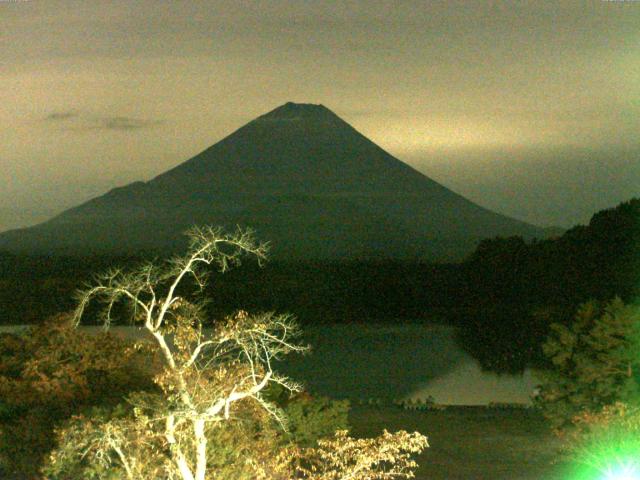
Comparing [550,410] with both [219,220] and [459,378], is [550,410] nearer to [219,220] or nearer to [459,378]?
[459,378]

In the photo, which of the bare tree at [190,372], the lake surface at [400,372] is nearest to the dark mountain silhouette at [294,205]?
the lake surface at [400,372]

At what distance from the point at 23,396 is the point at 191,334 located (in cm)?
373

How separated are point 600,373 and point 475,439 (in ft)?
5.47

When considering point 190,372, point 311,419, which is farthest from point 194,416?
point 311,419

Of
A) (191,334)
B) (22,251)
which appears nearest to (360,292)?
(22,251)

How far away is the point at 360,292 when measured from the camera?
68.4 meters

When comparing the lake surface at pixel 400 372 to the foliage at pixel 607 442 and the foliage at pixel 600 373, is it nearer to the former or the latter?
the foliage at pixel 600 373

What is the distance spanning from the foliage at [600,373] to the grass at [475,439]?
498 mm

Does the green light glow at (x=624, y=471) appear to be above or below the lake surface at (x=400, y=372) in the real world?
above

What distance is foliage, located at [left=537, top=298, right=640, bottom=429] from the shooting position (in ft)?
43.0

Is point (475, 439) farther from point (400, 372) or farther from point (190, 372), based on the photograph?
point (400, 372)

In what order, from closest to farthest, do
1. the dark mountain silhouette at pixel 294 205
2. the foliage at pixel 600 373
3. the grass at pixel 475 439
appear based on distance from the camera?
the grass at pixel 475 439 → the foliage at pixel 600 373 → the dark mountain silhouette at pixel 294 205

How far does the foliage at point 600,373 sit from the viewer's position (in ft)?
43.0

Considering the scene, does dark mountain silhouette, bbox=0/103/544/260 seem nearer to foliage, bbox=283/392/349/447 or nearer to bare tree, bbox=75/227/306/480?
foliage, bbox=283/392/349/447
